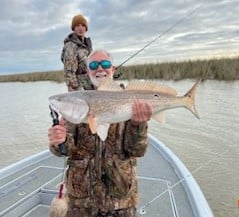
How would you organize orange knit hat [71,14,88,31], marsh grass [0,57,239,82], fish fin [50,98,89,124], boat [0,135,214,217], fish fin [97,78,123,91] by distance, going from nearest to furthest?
fish fin [50,98,89,124], fish fin [97,78,123,91], boat [0,135,214,217], orange knit hat [71,14,88,31], marsh grass [0,57,239,82]

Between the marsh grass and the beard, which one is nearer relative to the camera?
the beard

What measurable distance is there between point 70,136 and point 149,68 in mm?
21815

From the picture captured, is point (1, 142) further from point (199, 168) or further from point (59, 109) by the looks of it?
point (59, 109)

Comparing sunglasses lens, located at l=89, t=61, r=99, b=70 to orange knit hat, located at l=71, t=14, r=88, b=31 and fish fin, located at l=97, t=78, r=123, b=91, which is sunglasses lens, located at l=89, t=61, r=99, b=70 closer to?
fish fin, located at l=97, t=78, r=123, b=91

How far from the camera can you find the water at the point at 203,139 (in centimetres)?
584

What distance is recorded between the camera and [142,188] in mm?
4078

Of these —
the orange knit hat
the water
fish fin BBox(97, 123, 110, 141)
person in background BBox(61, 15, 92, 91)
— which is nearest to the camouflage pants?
fish fin BBox(97, 123, 110, 141)

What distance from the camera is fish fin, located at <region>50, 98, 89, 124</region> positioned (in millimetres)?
2053

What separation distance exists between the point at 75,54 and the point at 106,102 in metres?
3.09

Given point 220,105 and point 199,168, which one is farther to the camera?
point 220,105

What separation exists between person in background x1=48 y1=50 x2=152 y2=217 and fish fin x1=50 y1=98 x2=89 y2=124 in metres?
0.26

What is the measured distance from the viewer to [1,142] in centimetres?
1004

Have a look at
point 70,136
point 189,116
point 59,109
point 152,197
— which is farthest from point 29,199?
point 189,116

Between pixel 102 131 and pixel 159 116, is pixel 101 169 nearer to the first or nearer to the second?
pixel 102 131
